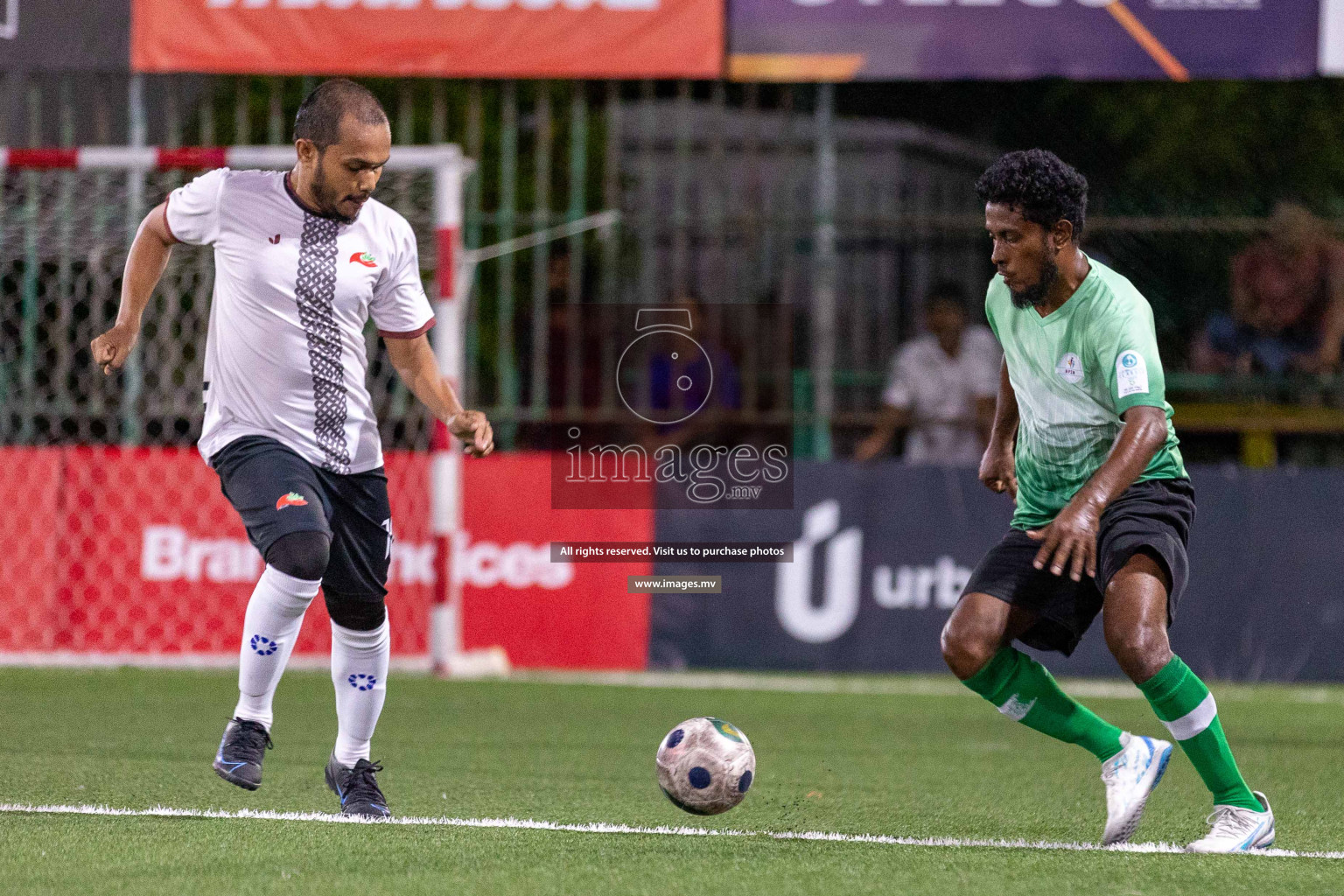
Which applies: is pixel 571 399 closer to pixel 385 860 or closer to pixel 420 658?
pixel 420 658

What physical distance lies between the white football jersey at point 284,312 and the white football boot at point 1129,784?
7.42ft

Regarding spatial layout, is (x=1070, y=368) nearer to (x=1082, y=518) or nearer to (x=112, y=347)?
(x=1082, y=518)

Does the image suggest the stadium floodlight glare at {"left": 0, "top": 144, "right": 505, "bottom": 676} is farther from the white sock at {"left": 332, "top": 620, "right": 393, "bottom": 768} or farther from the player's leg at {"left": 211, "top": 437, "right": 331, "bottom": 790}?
the player's leg at {"left": 211, "top": 437, "right": 331, "bottom": 790}

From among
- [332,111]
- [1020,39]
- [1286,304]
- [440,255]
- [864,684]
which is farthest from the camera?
[1286,304]

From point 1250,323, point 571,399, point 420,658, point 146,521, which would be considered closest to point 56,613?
point 146,521

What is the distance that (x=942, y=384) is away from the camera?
438 inches

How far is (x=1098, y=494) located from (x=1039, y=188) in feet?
2.74

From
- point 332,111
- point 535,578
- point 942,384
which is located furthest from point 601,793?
point 942,384

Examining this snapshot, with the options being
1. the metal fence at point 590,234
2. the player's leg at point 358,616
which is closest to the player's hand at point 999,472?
the player's leg at point 358,616

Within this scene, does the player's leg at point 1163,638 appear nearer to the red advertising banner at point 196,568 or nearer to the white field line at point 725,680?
the white field line at point 725,680

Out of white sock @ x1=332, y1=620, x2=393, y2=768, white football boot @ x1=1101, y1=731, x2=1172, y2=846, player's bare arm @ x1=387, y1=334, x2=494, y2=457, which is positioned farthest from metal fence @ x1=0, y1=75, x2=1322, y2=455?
white football boot @ x1=1101, y1=731, x2=1172, y2=846

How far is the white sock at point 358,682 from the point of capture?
5.35m

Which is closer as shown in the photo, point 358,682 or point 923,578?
point 358,682

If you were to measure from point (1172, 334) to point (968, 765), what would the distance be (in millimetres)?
5584
